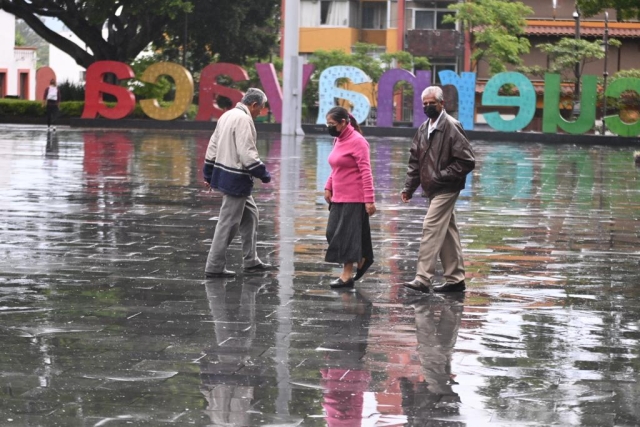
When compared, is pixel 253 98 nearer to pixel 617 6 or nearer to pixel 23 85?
pixel 617 6

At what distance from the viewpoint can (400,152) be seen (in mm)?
30141

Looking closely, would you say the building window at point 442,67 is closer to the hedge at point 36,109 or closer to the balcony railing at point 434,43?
the balcony railing at point 434,43

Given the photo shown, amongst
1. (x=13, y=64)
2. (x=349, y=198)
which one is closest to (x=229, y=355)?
(x=349, y=198)

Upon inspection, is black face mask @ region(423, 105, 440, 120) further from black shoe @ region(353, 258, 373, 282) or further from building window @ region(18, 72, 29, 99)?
building window @ region(18, 72, 29, 99)

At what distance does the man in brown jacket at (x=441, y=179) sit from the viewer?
9859 mm

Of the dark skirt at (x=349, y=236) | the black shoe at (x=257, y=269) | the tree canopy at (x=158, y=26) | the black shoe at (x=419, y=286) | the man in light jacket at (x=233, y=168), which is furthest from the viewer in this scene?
the tree canopy at (x=158, y=26)

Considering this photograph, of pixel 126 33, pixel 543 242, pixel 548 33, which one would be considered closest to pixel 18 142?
pixel 126 33

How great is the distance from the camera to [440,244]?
32.5 feet

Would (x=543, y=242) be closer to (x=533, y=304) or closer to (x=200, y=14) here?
(x=533, y=304)

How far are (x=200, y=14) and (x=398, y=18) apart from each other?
15.3m

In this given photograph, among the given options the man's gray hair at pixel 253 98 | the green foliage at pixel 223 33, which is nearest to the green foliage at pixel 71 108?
the green foliage at pixel 223 33

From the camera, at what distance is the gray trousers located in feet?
33.6

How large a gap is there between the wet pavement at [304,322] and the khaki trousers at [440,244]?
0.77 ft

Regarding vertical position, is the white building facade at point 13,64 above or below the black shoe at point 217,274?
above
